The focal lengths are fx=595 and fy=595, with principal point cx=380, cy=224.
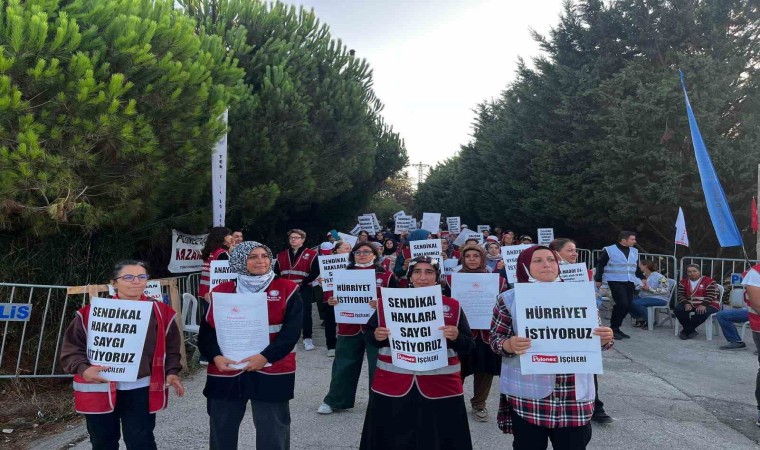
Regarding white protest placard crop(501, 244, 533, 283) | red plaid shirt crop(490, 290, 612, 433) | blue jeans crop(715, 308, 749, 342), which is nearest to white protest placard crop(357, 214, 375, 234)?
white protest placard crop(501, 244, 533, 283)

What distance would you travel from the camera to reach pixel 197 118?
294 inches

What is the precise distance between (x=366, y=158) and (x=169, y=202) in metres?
8.88

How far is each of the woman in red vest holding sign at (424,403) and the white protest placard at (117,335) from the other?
4.87 feet

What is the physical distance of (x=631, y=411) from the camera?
605 centimetres

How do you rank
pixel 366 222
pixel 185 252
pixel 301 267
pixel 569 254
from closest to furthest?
pixel 569 254
pixel 301 267
pixel 185 252
pixel 366 222

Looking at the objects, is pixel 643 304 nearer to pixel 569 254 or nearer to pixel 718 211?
pixel 718 211

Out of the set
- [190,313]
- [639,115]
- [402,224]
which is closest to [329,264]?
[190,313]

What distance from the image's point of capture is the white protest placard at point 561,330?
3205mm

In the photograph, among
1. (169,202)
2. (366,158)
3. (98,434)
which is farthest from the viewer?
(366,158)

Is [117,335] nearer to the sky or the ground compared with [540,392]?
nearer to the sky

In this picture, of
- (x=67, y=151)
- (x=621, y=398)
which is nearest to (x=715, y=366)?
(x=621, y=398)

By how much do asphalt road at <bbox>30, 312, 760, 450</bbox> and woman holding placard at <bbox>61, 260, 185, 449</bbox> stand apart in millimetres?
1436

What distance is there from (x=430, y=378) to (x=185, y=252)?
6.74 meters

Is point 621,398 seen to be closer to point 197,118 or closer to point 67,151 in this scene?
point 197,118
